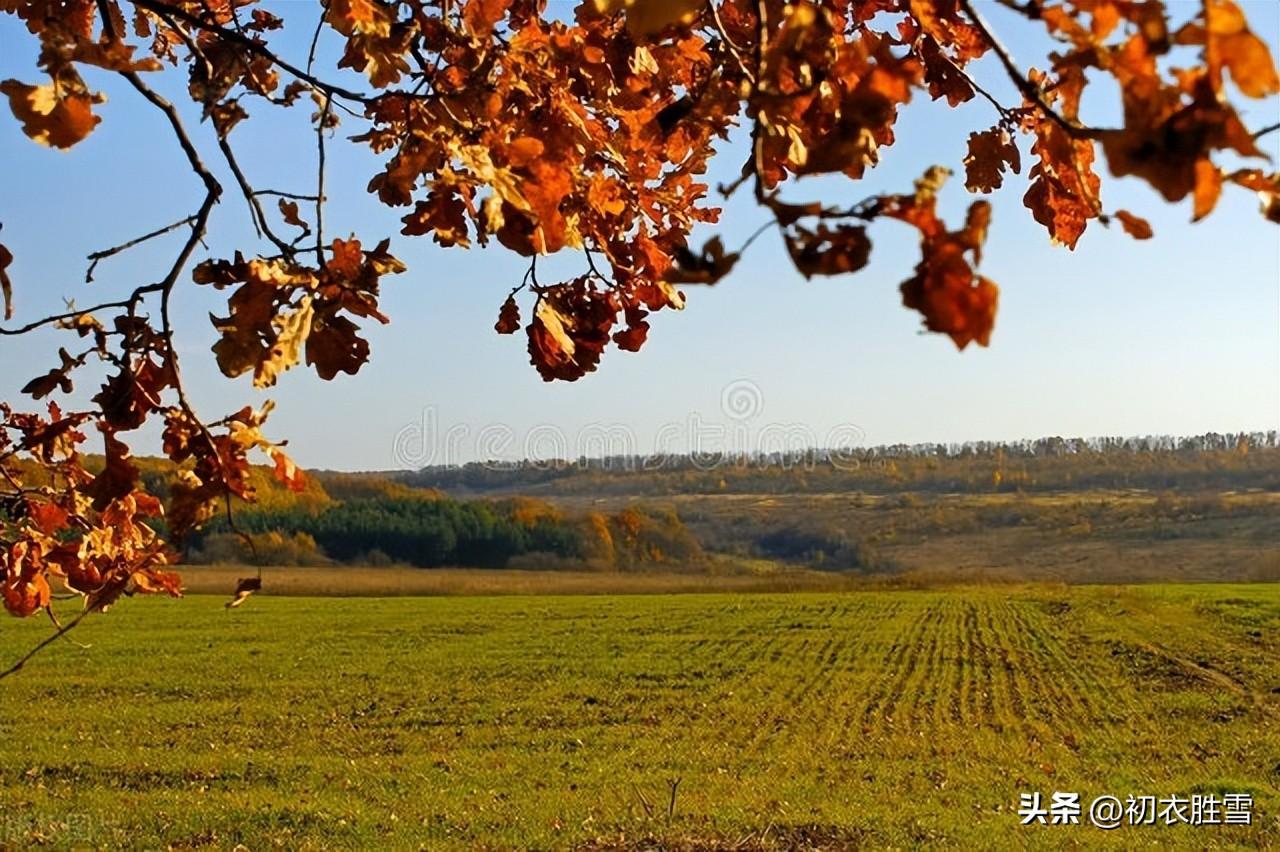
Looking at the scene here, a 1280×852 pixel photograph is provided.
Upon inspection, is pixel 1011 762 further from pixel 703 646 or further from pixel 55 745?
pixel 703 646

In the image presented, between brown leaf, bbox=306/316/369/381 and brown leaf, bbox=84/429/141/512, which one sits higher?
brown leaf, bbox=306/316/369/381

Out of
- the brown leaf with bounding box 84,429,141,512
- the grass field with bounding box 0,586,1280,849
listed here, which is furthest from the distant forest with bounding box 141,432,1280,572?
the brown leaf with bounding box 84,429,141,512

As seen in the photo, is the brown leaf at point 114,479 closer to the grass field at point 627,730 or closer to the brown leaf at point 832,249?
the brown leaf at point 832,249

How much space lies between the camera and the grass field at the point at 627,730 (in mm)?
14359

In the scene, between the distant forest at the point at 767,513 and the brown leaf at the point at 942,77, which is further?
the distant forest at the point at 767,513

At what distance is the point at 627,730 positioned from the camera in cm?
2302

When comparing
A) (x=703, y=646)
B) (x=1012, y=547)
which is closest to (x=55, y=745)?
(x=703, y=646)

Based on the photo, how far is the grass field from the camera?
14.4 m

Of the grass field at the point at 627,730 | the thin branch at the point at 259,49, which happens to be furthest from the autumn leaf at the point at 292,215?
the grass field at the point at 627,730

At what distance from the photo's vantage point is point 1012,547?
109m

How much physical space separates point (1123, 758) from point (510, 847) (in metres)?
11.9

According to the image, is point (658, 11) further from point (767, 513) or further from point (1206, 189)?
point (767, 513)

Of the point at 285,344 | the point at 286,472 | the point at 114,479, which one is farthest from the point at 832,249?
the point at 114,479

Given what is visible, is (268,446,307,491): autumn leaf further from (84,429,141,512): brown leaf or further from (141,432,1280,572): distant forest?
(141,432,1280,572): distant forest
